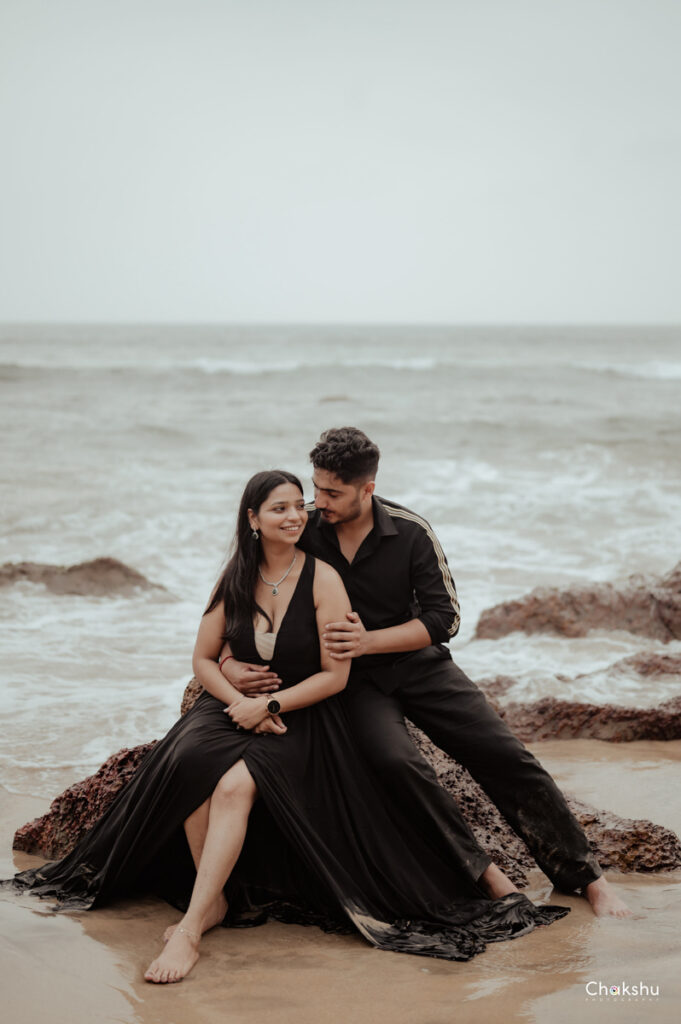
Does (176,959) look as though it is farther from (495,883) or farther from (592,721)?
(592,721)

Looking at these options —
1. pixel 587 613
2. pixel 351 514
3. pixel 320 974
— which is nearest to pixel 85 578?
pixel 587 613

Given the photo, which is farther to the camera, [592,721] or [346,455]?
[592,721]

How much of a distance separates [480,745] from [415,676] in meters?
0.37

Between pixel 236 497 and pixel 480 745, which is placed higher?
pixel 480 745

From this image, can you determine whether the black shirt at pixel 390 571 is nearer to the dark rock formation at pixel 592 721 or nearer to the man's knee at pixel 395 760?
the man's knee at pixel 395 760

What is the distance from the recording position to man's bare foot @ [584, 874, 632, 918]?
12.0 ft

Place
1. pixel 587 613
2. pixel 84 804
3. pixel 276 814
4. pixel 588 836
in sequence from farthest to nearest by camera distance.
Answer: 1. pixel 587 613
2. pixel 588 836
3. pixel 84 804
4. pixel 276 814

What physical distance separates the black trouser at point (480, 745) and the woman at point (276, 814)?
160mm

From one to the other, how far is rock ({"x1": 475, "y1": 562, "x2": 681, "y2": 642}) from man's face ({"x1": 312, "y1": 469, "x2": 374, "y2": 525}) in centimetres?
448

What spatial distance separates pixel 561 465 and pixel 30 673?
564 inches

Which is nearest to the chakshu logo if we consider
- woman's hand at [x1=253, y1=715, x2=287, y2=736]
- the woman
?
the woman

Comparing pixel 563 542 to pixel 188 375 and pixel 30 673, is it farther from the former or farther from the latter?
pixel 188 375

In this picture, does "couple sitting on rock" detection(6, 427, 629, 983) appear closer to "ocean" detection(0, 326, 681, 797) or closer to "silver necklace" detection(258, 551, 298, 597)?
"silver necklace" detection(258, 551, 298, 597)

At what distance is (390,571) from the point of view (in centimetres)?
402
